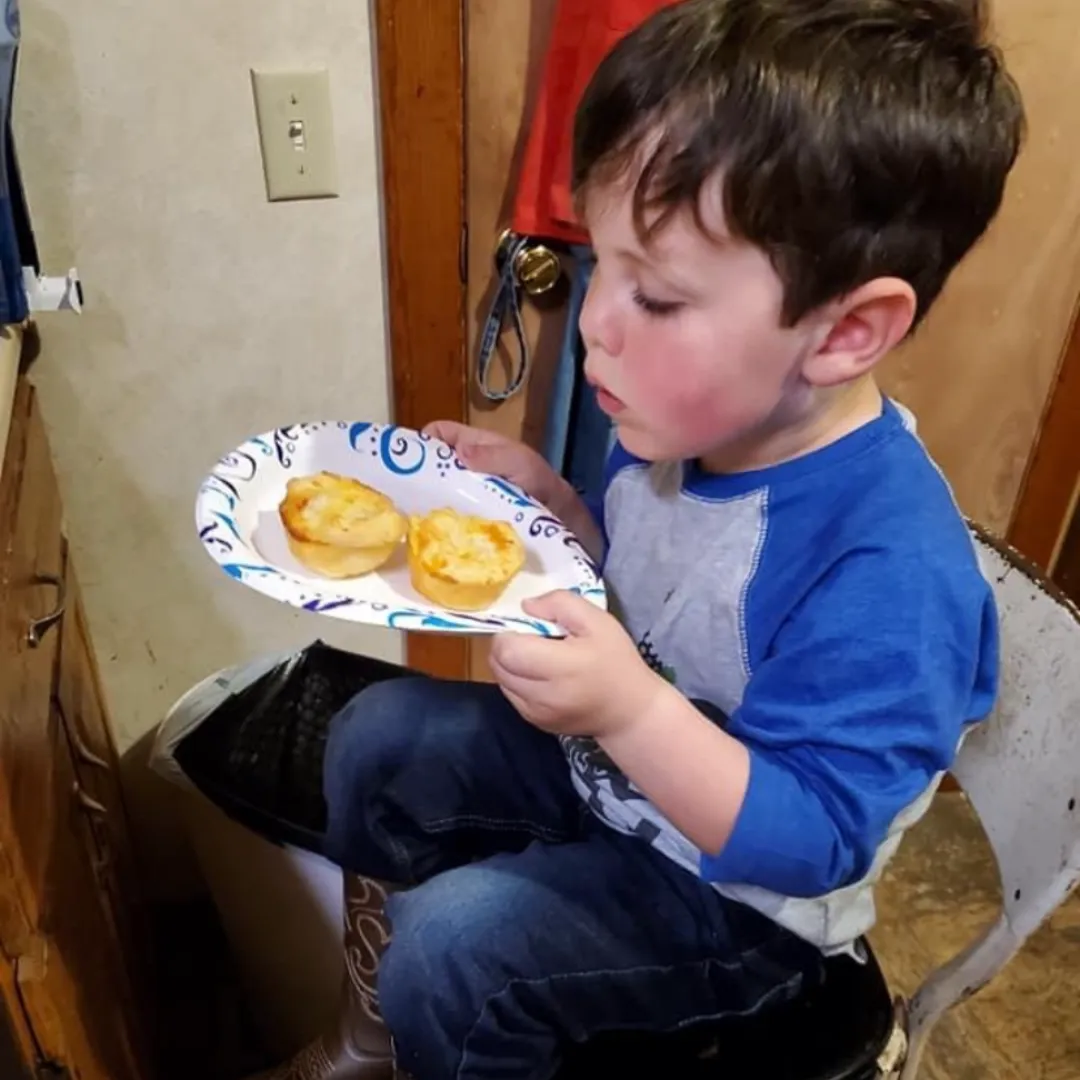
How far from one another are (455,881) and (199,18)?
721 mm

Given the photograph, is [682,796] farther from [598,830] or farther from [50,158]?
[50,158]

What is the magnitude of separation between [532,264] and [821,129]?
0.56 m

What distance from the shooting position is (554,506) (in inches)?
38.9

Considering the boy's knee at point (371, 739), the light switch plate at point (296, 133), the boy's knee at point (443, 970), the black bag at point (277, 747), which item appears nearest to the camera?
the boy's knee at point (443, 970)

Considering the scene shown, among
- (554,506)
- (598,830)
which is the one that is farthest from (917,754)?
(554,506)

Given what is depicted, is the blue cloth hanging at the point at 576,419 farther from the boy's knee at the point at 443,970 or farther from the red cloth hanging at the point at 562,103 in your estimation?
the boy's knee at the point at 443,970

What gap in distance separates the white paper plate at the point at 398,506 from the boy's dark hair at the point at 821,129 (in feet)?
0.83

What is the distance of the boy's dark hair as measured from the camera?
0.68m

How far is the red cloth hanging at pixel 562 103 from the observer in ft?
3.35

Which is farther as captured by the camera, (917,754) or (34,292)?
(34,292)

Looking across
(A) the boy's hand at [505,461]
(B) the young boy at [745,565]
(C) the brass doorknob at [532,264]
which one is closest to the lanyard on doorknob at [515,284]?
(C) the brass doorknob at [532,264]

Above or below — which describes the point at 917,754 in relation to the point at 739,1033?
above

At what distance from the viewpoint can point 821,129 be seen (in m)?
0.68

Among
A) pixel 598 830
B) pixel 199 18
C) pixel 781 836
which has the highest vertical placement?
pixel 199 18
